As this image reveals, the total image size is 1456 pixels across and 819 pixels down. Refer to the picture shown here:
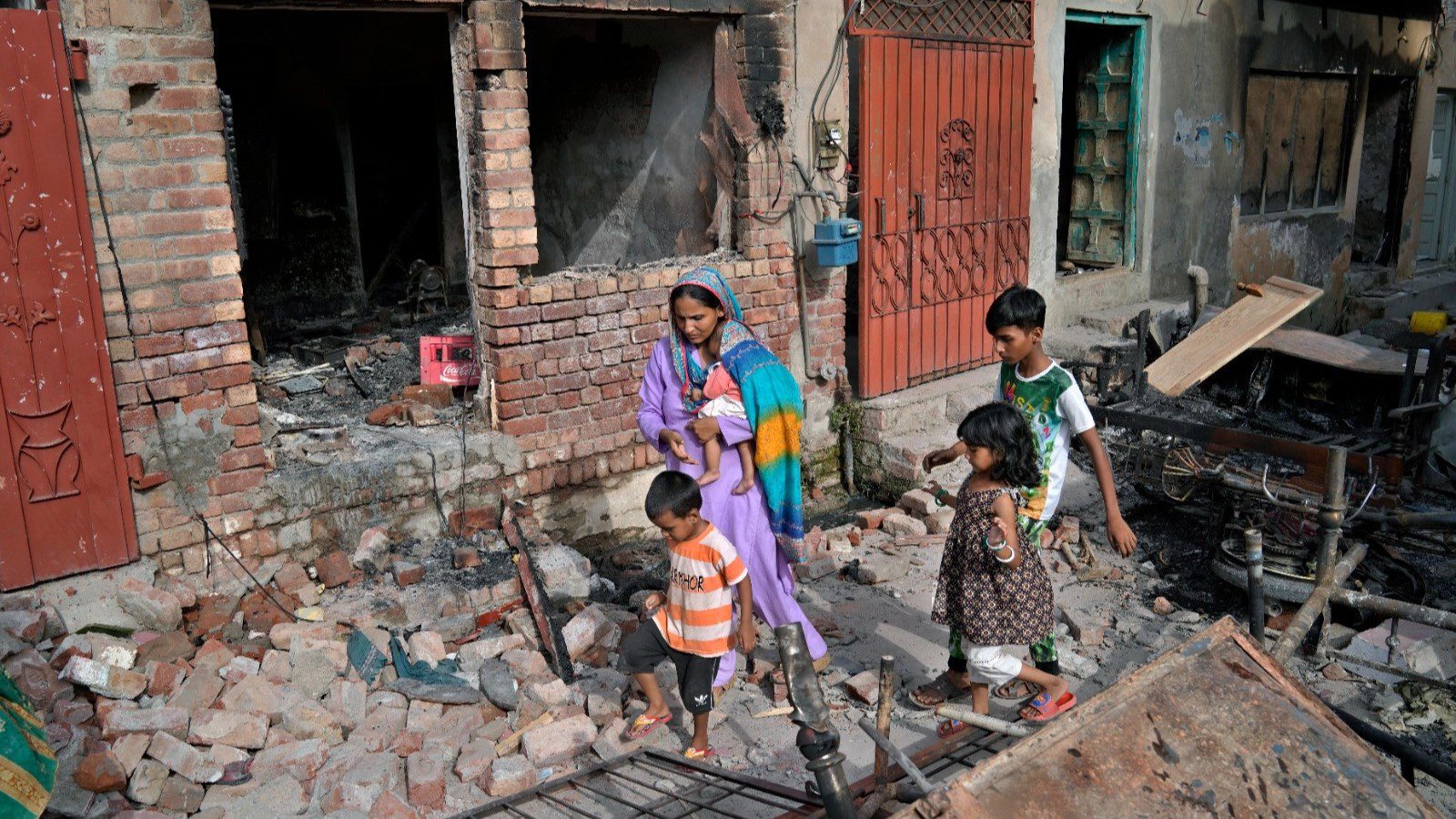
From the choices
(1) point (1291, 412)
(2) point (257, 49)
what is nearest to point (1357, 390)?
(1) point (1291, 412)

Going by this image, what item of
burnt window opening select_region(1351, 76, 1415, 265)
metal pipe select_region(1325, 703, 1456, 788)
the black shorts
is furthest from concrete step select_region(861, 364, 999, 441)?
burnt window opening select_region(1351, 76, 1415, 265)

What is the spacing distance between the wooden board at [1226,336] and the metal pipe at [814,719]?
185 inches

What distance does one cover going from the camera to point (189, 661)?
13.4 feet

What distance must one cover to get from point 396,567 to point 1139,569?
3.52 metres

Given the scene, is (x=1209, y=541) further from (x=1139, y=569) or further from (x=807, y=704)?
(x=807, y=704)

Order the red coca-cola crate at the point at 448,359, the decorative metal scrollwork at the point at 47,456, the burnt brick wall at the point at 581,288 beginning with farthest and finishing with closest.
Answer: the red coca-cola crate at the point at 448,359 → the burnt brick wall at the point at 581,288 → the decorative metal scrollwork at the point at 47,456

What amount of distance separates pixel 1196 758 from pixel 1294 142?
10969 mm

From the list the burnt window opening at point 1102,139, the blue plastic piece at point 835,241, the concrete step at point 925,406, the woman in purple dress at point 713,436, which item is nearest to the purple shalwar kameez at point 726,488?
the woman in purple dress at point 713,436

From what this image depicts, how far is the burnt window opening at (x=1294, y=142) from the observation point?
10500mm

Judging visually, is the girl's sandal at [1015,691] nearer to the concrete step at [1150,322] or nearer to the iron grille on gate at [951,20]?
the iron grille on gate at [951,20]

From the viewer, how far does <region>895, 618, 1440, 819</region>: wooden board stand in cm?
177

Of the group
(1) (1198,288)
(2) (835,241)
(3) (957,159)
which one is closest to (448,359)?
(2) (835,241)

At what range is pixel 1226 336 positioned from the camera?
6277 millimetres

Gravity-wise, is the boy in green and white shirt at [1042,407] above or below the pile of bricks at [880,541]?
above
